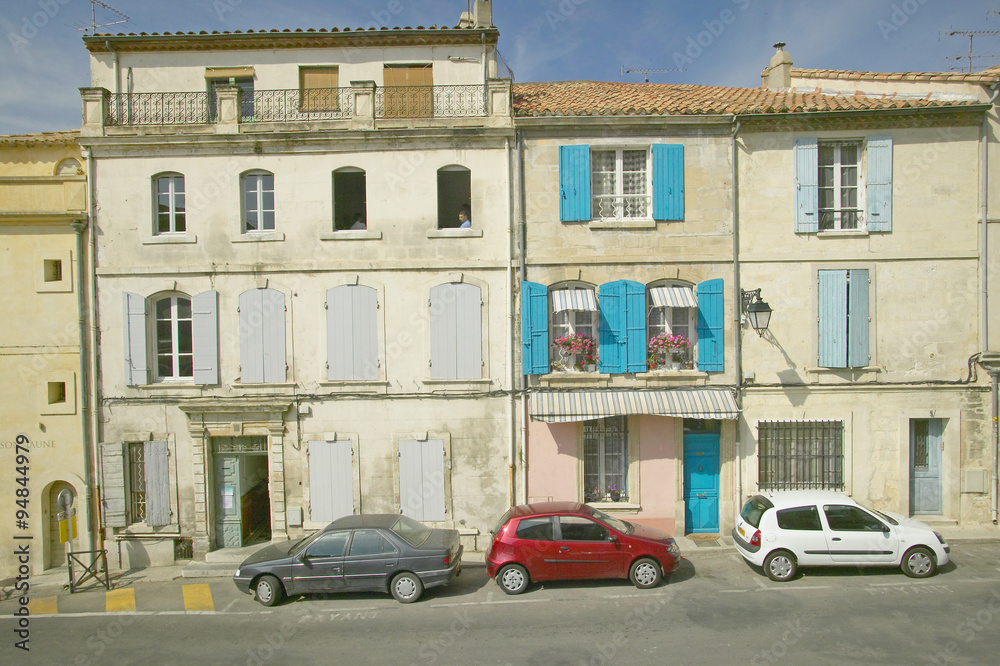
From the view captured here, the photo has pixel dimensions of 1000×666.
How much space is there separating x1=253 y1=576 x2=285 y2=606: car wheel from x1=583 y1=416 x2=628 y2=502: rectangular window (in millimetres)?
6542

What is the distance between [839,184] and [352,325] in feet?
37.0

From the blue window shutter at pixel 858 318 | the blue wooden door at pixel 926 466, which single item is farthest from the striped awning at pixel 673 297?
the blue wooden door at pixel 926 466

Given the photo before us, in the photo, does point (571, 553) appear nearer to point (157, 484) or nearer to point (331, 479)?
point (331, 479)

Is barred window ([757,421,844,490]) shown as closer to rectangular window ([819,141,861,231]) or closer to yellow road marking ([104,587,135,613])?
rectangular window ([819,141,861,231])

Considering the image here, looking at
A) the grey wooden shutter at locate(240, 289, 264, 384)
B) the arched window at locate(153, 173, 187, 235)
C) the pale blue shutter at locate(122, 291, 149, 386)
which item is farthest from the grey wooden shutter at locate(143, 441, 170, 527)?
the arched window at locate(153, 173, 187, 235)

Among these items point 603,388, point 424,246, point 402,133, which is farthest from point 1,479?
point 603,388

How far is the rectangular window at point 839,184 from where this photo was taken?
12.8 metres

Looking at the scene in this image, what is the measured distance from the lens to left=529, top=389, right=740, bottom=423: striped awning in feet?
39.7

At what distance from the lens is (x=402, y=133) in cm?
1263

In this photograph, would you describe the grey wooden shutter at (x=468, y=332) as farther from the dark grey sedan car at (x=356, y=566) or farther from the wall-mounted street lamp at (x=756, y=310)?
the wall-mounted street lamp at (x=756, y=310)

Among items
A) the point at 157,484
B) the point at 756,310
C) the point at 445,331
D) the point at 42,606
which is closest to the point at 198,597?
the point at 42,606

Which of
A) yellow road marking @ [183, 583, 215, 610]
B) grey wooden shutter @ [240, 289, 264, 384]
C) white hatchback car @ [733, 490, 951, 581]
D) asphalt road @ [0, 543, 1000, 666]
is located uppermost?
grey wooden shutter @ [240, 289, 264, 384]

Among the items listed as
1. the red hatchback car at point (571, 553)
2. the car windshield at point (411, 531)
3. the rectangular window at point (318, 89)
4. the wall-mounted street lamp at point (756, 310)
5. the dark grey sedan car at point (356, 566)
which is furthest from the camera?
the rectangular window at point (318, 89)

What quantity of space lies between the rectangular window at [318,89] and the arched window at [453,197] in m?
3.25
